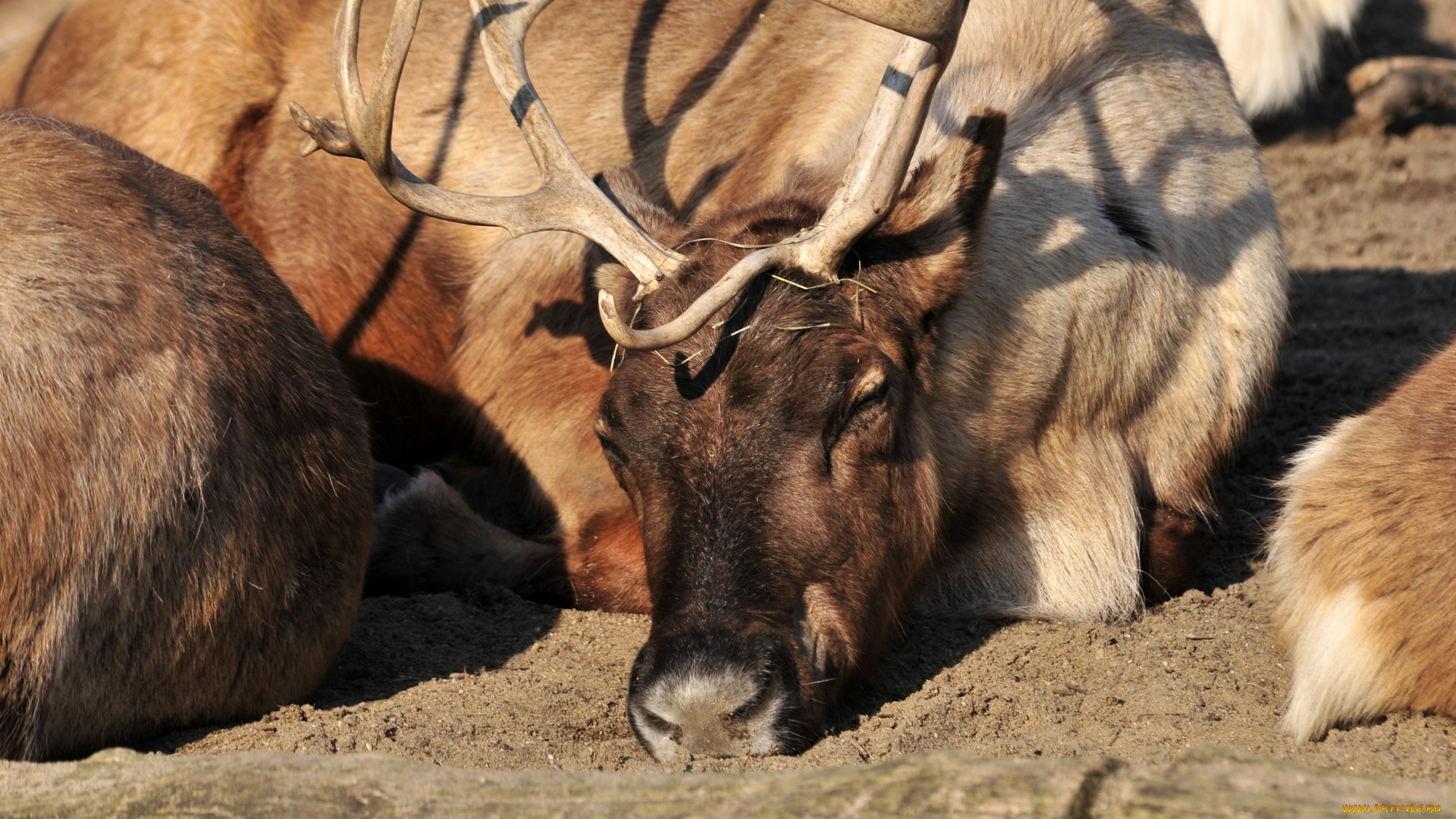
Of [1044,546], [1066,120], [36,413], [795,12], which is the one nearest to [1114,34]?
[1066,120]

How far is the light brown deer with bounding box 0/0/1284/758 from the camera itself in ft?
11.2

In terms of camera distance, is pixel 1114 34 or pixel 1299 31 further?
pixel 1299 31

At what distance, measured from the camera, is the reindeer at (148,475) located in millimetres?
2809

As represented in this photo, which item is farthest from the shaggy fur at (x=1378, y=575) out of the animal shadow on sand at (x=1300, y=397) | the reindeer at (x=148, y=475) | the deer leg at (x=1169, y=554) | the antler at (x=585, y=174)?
the reindeer at (x=148, y=475)

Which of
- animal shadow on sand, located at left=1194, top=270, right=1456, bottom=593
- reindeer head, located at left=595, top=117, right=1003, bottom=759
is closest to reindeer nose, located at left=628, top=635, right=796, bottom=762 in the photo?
reindeer head, located at left=595, top=117, right=1003, bottom=759

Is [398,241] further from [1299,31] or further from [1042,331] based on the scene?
[1299,31]

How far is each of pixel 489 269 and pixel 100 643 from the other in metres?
2.67

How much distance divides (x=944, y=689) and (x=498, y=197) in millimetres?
1819

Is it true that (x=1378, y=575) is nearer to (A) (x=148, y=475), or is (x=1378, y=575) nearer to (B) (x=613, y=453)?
(B) (x=613, y=453)

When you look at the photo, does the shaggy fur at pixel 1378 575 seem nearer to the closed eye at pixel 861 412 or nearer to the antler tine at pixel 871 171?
the closed eye at pixel 861 412

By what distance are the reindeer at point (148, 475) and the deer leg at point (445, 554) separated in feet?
3.06

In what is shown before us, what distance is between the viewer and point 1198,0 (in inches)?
378

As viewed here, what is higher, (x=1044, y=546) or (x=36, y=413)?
(x=36, y=413)

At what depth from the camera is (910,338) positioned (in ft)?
12.3
